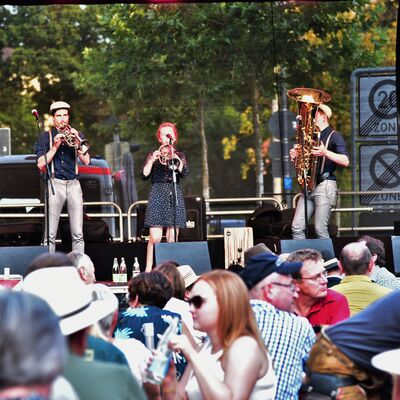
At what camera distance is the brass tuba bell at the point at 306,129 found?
1244cm

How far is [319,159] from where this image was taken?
1262 centimetres

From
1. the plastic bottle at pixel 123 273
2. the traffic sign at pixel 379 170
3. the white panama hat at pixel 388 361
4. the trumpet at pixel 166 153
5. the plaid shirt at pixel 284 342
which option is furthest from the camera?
the traffic sign at pixel 379 170

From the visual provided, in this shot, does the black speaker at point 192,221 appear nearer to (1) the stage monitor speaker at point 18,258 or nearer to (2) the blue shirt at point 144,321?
(1) the stage monitor speaker at point 18,258

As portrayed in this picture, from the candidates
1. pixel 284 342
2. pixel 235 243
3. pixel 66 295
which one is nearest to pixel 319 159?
pixel 235 243

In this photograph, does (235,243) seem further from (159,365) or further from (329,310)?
(159,365)

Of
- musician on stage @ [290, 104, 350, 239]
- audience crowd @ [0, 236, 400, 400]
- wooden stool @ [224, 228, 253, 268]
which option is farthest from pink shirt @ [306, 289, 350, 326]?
wooden stool @ [224, 228, 253, 268]

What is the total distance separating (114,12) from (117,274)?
1242cm

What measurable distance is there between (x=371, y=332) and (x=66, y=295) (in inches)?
55.7

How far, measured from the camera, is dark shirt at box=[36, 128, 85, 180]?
1242 centimetres

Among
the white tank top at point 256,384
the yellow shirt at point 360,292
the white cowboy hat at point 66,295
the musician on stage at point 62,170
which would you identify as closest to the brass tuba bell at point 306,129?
the musician on stage at point 62,170

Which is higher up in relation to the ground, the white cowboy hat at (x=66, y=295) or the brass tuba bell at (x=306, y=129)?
the brass tuba bell at (x=306, y=129)

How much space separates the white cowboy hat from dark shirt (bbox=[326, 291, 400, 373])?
1.09 metres

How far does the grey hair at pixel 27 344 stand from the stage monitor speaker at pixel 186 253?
8173 mm

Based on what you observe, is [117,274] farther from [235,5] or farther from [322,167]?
[235,5]
